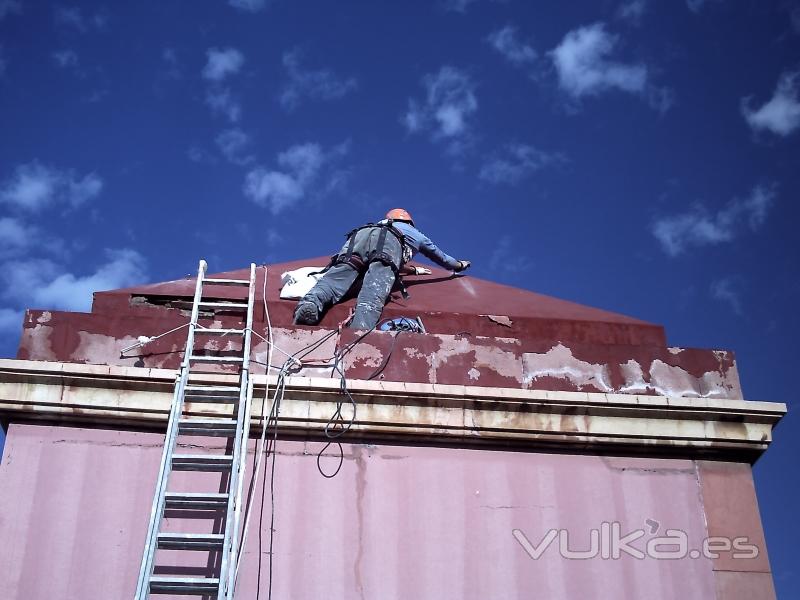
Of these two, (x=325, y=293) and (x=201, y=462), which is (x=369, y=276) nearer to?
(x=325, y=293)

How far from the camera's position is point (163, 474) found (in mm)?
7043

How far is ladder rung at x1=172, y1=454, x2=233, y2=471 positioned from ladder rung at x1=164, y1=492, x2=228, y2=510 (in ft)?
0.80

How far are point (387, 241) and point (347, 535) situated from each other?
145 inches

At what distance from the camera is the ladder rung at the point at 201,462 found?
7301mm

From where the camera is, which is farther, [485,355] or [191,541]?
[485,355]

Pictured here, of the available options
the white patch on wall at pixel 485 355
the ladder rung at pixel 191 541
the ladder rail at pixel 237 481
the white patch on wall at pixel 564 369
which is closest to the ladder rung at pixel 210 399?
the ladder rail at pixel 237 481

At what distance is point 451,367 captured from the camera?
8.45 m

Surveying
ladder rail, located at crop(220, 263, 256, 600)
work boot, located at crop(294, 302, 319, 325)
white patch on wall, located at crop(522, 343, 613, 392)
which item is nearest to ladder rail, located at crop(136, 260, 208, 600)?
ladder rail, located at crop(220, 263, 256, 600)

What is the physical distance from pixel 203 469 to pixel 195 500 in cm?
32

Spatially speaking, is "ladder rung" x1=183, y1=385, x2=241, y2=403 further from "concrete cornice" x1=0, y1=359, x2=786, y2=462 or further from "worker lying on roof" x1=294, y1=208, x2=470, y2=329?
"worker lying on roof" x1=294, y1=208, x2=470, y2=329

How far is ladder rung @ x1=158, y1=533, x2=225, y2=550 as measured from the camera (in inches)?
269

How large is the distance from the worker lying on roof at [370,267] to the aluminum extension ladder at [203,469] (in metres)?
Answer: 0.97

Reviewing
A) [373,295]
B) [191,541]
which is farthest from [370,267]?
[191,541]

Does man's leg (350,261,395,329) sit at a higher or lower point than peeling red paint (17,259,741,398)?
higher
